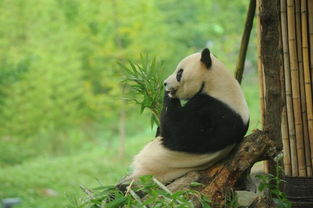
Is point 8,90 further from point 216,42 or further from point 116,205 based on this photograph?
point 116,205

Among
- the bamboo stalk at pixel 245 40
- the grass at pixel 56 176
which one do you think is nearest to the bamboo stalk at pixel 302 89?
the bamboo stalk at pixel 245 40

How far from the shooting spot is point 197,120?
2404mm

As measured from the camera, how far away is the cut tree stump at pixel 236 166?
2.29 meters

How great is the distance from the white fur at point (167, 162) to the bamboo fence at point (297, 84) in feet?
2.39

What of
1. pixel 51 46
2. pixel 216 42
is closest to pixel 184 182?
pixel 51 46

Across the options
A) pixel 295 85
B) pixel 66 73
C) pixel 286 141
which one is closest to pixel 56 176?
pixel 66 73

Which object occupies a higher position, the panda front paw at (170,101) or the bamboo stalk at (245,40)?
the bamboo stalk at (245,40)

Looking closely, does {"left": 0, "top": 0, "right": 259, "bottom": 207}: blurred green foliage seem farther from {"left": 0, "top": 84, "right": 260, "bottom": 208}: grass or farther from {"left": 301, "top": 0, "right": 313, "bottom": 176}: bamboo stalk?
{"left": 301, "top": 0, "right": 313, "bottom": 176}: bamboo stalk

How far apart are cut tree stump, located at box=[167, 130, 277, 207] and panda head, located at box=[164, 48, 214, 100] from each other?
337 millimetres

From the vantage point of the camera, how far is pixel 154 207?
200 cm

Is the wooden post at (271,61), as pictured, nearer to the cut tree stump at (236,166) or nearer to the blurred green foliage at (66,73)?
the cut tree stump at (236,166)

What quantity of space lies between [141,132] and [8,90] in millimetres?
4809

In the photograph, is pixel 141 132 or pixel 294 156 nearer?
pixel 294 156

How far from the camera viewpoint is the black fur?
2.37 metres
